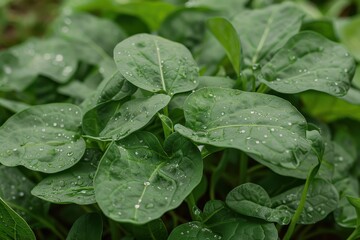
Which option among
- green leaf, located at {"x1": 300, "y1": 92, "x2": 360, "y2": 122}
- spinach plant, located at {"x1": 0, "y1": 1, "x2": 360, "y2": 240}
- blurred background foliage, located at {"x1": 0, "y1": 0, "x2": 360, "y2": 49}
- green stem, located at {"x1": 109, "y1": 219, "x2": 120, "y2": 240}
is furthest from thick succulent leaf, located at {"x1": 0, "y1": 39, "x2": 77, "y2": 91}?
green leaf, located at {"x1": 300, "y1": 92, "x2": 360, "y2": 122}

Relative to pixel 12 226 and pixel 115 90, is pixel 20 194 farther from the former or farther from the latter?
pixel 115 90

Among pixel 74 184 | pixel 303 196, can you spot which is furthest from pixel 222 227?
pixel 74 184

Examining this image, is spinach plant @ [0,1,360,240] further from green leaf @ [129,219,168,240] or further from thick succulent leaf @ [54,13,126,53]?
thick succulent leaf @ [54,13,126,53]

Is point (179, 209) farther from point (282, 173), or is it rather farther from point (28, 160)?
point (28, 160)

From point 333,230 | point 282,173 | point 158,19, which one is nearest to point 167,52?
point 282,173

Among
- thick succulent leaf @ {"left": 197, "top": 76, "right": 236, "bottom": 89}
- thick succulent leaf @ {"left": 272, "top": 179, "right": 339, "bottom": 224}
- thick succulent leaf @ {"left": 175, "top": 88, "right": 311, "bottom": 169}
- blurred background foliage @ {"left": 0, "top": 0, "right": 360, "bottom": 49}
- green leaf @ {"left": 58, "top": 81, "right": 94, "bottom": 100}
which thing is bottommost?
blurred background foliage @ {"left": 0, "top": 0, "right": 360, "bottom": 49}

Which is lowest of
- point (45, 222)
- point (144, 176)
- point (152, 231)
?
point (45, 222)

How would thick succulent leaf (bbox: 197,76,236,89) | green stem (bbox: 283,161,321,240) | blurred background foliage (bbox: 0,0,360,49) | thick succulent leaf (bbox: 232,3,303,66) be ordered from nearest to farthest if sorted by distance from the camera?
green stem (bbox: 283,161,321,240) → thick succulent leaf (bbox: 197,76,236,89) → thick succulent leaf (bbox: 232,3,303,66) → blurred background foliage (bbox: 0,0,360,49)
